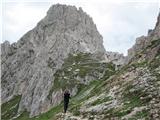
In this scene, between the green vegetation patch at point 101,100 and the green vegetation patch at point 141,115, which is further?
the green vegetation patch at point 101,100

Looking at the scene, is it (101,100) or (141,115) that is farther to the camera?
(101,100)

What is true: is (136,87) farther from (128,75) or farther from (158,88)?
(128,75)

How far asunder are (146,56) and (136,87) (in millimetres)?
16839

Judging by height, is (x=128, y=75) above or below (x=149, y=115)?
above

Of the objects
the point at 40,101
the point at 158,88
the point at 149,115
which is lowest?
the point at 149,115

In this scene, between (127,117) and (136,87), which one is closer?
(127,117)

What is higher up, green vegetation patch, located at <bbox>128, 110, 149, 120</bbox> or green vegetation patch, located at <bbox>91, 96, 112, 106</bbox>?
green vegetation patch, located at <bbox>91, 96, 112, 106</bbox>

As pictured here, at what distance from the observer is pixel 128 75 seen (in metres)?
55.6

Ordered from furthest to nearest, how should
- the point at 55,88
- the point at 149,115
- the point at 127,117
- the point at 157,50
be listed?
the point at 55,88, the point at 157,50, the point at 127,117, the point at 149,115

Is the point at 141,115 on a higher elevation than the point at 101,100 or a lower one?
lower

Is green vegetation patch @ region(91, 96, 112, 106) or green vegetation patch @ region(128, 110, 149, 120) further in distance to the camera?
green vegetation patch @ region(91, 96, 112, 106)

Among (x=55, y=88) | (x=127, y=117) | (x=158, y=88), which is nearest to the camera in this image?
(x=127, y=117)

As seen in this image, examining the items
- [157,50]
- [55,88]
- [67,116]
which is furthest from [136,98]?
[55,88]

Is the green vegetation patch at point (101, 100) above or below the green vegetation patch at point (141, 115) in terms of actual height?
above
